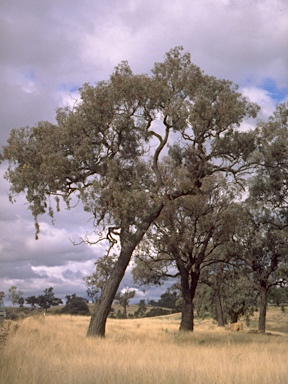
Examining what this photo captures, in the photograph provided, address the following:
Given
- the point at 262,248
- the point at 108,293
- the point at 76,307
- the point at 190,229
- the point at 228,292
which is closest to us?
the point at 108,293

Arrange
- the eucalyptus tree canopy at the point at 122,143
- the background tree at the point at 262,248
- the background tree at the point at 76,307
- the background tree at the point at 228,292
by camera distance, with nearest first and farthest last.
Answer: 1. the eucalyptus tree canopy at the point at 122,143
2. the background tree at the point at 262,248
3. the background tree at the point at 228,292
4. the background tree at the point at 76,307

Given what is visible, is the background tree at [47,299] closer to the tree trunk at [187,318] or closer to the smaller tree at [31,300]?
the smaller tree at [31,300]

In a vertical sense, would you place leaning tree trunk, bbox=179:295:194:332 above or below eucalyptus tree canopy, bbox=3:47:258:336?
below

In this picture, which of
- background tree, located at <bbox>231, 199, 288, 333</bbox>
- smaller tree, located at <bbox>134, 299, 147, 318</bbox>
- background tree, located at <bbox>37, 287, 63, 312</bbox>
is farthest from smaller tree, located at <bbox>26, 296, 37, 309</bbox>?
background tree, located at <bbox>231, 199, 288, 333</bbox>

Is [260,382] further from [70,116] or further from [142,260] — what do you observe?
[142,260]

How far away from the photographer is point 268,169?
2377 centimetres

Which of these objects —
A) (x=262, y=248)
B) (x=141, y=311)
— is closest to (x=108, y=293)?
(x=262, y=248)

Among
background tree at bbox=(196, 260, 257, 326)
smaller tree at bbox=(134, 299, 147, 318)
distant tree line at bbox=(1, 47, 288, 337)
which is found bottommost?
smaller tree at bbox=(134, 299, 147, 318)

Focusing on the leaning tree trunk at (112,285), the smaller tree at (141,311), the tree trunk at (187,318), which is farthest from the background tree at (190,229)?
the smaller tree at (141,311)

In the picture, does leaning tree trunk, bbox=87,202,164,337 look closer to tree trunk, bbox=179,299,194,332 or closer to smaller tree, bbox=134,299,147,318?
tree trunk, bbox=179,299,194,332

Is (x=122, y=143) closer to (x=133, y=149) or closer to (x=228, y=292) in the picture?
(x=133, y=149)

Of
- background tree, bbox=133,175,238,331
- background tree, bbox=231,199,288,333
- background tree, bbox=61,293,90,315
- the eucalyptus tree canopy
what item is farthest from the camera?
background tree, bbox=61,293,90,315

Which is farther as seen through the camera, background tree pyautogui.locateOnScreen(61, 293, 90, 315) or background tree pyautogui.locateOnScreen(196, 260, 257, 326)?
background tree pyautogui.locateOnScreen(61, 293, 90, 315)

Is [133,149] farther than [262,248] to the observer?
No
